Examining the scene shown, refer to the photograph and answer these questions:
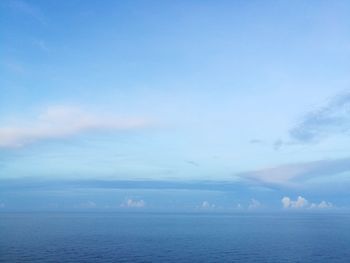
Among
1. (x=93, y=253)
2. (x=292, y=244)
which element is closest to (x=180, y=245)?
(x=93, y=253)

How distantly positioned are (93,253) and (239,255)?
144 ft

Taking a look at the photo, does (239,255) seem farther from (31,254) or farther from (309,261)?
(31,254)

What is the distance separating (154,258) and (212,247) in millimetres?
28836

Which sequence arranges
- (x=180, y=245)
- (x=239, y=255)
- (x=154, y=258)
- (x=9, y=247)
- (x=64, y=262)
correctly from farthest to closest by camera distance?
(x=180, y=245), (x=9, y=247), (x=239, y=255), (x=154, y=258), (x=64, y=262)

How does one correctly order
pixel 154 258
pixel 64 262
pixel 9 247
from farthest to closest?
pixel 9 247 < pixel 154 258 < pixel 64 262

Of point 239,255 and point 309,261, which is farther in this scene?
point 239,255

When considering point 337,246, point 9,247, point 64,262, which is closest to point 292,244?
point 337,246

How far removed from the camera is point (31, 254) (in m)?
103

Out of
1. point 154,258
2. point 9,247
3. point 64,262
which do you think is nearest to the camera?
point 64,262

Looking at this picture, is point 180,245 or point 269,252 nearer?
point 269,252

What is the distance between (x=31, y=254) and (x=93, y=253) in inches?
697

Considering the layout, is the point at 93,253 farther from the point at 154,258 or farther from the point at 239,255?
the point at 239,255

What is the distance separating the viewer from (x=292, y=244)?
132250 millimetres

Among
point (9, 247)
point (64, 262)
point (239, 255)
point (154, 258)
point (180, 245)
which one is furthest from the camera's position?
point (180, 245)
